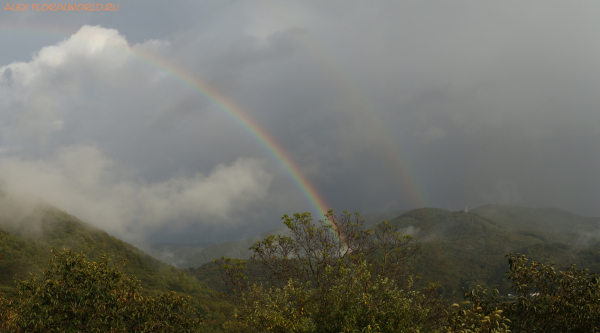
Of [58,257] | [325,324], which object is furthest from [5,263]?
[325,324]

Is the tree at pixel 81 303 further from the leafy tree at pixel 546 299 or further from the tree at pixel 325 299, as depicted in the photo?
the leafy tree at pixel 546 299

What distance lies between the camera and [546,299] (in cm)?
1499

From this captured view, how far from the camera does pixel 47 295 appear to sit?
54.9 feet

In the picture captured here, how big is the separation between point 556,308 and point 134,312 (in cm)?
2192

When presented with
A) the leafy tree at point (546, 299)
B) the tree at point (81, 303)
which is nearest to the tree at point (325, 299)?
the leafy tree at point (546, 299)

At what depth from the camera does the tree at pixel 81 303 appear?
16547mm

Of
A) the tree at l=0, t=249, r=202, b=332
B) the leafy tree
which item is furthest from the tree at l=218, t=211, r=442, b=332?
the tree at l=0, t=249, r=202, b=332

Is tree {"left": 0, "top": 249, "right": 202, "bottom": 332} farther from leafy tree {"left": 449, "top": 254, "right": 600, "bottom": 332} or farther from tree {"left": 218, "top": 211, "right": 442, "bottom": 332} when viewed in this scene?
leafy tree {"left": 449, "top": 254, "right": 600, "bottom": 332}

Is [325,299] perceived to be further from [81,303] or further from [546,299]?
[81,303]

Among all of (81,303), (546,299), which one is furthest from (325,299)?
(81,303)

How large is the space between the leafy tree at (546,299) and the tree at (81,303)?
17504 millimetres

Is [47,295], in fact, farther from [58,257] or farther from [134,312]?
[134,312]

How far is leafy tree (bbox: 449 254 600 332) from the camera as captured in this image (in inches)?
538

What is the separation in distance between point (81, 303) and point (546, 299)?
23.8 metres
